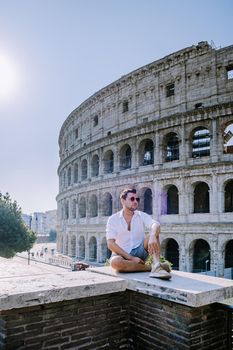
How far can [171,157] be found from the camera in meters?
25.1

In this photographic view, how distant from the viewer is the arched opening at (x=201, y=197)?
2259 cm

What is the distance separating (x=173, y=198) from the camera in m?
23.8

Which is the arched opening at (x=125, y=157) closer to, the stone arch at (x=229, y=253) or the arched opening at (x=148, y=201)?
the arched opening at (x=148, y=201)

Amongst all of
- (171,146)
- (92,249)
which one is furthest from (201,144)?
(92,249)

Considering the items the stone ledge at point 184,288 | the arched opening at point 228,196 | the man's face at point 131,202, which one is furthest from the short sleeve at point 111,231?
the arched opening at point 228,196

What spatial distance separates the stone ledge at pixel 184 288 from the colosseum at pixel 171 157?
16956 mm

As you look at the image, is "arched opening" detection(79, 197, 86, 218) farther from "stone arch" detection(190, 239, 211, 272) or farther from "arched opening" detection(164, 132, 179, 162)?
"stone arch" detection(190, 239, 211, 272)

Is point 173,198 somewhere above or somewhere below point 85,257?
above

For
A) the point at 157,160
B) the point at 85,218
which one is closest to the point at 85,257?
the point at 85,218

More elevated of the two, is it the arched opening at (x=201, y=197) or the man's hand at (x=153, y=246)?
the arched opening at (x=201, y=197)

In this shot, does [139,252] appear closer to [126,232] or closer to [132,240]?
[132,240]

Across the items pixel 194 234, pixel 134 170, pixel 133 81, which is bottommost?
pixel 194 234

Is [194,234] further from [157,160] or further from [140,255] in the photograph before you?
[140,255]

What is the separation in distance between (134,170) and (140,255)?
68.3 ft
